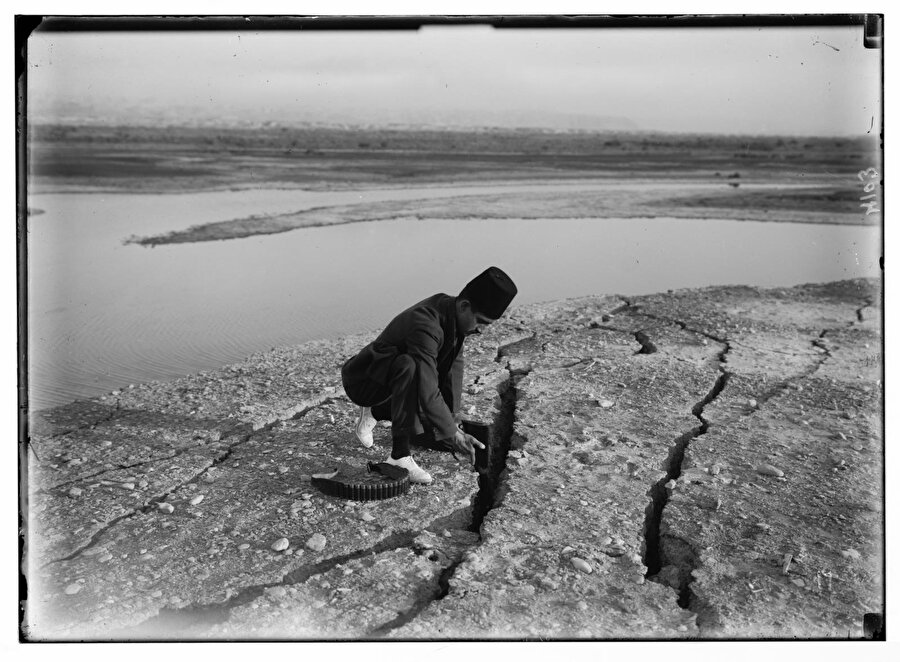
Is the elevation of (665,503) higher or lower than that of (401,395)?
lower

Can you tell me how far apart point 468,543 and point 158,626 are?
103 centimetres

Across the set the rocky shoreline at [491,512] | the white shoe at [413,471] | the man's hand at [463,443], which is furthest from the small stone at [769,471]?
the white shoe at [413,471]

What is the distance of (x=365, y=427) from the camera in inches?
150

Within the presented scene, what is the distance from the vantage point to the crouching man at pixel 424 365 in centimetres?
338

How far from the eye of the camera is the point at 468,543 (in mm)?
3121

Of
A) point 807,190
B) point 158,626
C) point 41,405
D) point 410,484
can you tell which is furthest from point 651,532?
point 807,190

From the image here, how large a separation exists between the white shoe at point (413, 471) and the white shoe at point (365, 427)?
1.04 feet

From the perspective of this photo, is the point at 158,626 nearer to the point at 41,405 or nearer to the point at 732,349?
the point at 41,405

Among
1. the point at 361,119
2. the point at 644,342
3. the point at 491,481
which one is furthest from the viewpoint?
the point at 361,119

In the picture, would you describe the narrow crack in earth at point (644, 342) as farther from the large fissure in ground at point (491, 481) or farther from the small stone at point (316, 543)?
the small stone at point (316, 543)

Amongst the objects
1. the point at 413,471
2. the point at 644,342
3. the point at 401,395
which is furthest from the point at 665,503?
the point at 644,342

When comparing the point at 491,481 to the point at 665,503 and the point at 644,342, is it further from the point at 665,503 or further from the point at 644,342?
the point at 644,342

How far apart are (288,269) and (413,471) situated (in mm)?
4250

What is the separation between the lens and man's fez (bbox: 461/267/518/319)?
3.36m
